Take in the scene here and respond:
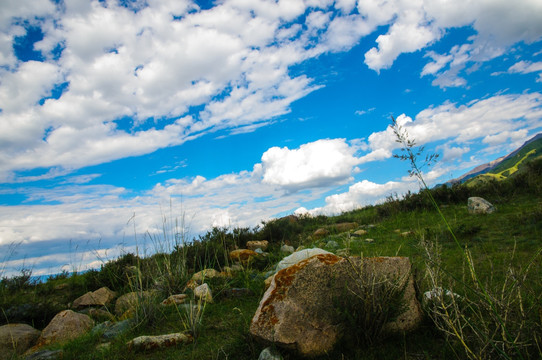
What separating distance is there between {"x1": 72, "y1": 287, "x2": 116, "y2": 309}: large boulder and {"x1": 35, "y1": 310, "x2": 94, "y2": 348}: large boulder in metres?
1.16

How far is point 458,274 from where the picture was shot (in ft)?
13.9

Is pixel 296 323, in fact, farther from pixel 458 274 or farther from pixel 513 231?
pixel 513 231

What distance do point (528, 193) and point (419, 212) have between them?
3.07 m

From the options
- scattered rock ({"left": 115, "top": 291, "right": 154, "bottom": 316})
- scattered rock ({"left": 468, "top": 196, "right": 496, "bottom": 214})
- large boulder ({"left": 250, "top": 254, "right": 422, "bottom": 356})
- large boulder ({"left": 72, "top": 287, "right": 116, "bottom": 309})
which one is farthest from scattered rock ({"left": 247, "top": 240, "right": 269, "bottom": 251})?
large boulder ({"left": 250, "top": 254, "right": 422, "bottom": 356})

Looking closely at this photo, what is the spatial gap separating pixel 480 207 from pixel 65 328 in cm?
983

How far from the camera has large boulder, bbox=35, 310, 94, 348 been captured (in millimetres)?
4699

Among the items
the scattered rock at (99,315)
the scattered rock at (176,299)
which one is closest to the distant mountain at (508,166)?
the scattered rock at (176,299)

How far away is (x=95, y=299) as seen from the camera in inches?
252

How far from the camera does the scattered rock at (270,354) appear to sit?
8.51 ft

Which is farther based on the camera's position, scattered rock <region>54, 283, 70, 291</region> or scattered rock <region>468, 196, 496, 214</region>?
scattered rock <region>468, 196, 496, 214</region>

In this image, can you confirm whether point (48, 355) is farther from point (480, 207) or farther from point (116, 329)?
point (480, 207)

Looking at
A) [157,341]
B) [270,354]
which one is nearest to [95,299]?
[157,341]

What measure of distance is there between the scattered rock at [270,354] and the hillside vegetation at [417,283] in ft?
0.39

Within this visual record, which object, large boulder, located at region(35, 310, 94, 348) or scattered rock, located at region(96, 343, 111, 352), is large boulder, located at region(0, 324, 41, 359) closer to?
large boulder, located at region(35, 310, 94, 348)
